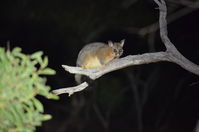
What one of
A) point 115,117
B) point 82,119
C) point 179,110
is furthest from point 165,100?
point 82,119

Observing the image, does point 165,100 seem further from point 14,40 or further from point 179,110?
point 14,40

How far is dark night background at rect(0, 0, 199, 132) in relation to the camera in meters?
14.5

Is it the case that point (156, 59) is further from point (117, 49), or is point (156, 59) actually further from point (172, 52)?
point (117, 49)

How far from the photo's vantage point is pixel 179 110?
678 inches

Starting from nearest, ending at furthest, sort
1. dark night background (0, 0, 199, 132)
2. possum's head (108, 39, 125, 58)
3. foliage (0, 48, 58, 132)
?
foliage (0, 48, 58, 132) → possum's head (108, 39, 125, 58) → dark night background (0, 0, 199, 132)

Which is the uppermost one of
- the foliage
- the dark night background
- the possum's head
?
the dark night background

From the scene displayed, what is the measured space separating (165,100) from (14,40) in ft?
19.5

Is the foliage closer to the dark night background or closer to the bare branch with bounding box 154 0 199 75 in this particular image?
the bare branch with bounding box 154 0 199 75

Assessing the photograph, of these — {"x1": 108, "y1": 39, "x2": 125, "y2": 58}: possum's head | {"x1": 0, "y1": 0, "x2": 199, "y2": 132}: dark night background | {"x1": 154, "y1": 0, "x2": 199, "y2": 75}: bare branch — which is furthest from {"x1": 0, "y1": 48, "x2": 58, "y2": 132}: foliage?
{"x1": 0, "y1": 0, "x2": 199, "y2": 132}: dark night background

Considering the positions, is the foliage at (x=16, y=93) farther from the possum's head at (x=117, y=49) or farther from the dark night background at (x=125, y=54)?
the dark night background at (x=125, y=54)

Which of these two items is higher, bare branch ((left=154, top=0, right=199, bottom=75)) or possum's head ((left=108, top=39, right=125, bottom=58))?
possum's head ((left=108, top=39, right=125, bottom=58))

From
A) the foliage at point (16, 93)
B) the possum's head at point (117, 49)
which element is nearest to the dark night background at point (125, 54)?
the possum's head at point (117, 49)

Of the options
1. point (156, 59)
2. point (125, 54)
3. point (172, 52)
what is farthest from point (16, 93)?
point (125, 54)

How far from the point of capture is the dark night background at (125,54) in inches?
572
